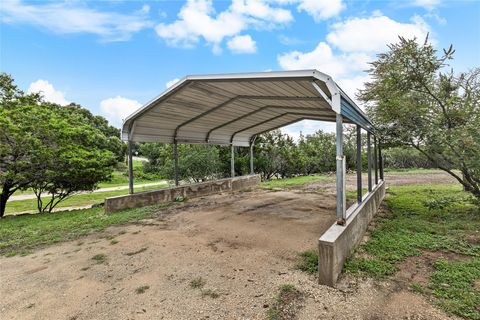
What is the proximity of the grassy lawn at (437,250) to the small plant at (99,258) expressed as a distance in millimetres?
3477

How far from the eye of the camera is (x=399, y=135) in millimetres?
6277

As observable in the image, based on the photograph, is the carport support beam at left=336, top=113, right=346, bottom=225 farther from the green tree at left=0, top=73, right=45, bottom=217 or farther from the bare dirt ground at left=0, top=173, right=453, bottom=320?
the green tree at left=0, top=73, right=45, bottom=217

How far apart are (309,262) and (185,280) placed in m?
1.67

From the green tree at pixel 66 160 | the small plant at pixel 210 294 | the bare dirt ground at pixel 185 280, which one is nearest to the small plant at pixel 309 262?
the bare dirt ground at pixel 185 280

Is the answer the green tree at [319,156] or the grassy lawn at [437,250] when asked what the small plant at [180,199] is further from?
the green tree at [319,156]

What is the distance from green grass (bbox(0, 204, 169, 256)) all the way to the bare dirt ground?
0.46 m

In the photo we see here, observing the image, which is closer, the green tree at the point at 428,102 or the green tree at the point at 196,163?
the green tree at the point at 428,102

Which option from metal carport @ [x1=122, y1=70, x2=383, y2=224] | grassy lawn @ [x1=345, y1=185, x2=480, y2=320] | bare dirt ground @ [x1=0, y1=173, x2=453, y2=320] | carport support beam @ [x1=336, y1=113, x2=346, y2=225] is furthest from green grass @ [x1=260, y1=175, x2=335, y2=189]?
carport support beam @ [x1=336, y1=113, x2=346, y2=225]

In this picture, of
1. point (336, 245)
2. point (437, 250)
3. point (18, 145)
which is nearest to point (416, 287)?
point (336, 245)

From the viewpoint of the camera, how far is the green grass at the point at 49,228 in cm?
450

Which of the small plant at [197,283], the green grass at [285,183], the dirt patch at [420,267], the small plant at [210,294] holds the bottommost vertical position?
the dirt patch at [420,267]

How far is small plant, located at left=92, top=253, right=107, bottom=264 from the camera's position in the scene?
3.63m

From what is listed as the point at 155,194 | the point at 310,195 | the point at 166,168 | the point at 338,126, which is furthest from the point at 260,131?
the point at 338,126

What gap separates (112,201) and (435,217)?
313 inches
